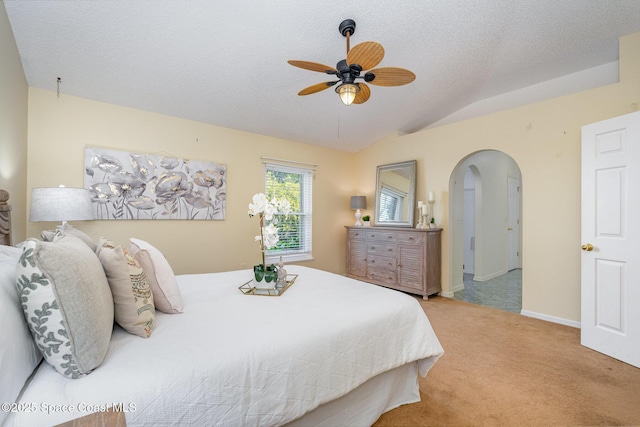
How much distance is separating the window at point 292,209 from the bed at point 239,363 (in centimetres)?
260

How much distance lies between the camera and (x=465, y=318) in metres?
3.10

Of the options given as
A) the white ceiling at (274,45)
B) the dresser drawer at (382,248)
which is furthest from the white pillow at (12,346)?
the dresser drawer at (382,248)

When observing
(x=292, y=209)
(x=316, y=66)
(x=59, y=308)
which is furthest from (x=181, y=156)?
(x=59, y=308)

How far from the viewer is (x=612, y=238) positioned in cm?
230

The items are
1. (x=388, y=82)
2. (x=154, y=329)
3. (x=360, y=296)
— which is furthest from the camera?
(x=388, y=82)

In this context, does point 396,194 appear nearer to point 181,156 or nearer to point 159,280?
point 181,156

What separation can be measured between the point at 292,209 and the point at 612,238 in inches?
147

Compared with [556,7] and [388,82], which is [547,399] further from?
[556,7]

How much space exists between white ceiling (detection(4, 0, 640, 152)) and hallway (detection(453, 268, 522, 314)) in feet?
9.20

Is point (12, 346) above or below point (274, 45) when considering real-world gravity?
below

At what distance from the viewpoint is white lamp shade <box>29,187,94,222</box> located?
2.13 meters

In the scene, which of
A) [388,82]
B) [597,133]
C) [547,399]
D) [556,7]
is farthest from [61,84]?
[597,133]

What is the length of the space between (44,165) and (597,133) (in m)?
5.20

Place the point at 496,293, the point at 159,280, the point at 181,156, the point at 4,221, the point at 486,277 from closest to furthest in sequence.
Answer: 1. the point at 159,280
2. the point at 4,221
3. the point at 181,156
4. the point at 496,293
5. the point at 486,277
